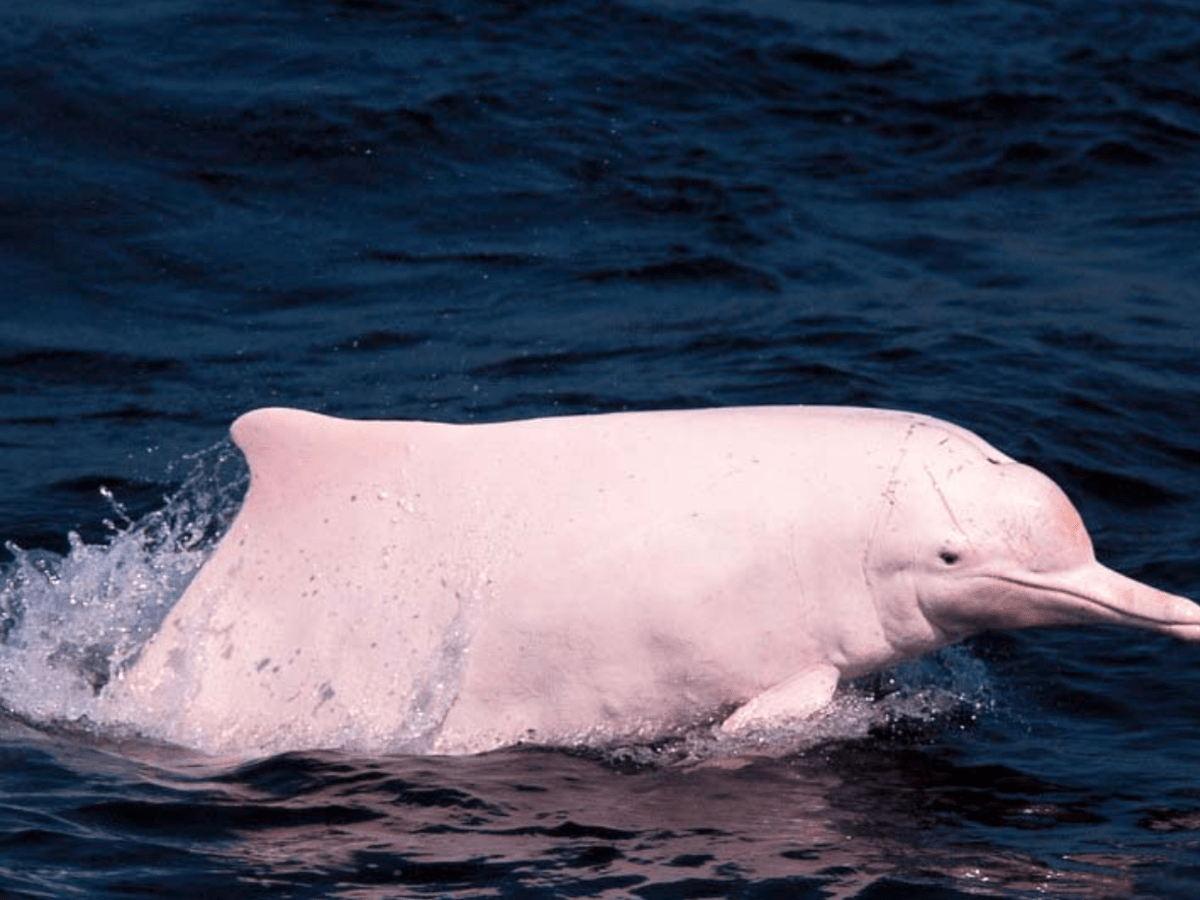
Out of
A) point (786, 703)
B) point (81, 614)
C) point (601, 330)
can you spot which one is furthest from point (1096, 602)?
point (601, 330)

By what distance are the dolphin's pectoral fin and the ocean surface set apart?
23 centimetres

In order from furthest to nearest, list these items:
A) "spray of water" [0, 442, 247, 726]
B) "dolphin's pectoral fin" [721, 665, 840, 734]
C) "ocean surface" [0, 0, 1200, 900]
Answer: "spray of water" [0, 442, 247, 726] → "dolphin's pectoral fin" [721, 665, 840, 734] → "ocean surface" [0, 0, 1200, 900]

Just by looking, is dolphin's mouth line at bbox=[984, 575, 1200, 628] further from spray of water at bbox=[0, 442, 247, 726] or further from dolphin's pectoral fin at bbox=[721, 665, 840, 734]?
spray of water at bbox=[0, 442, 247, 726]

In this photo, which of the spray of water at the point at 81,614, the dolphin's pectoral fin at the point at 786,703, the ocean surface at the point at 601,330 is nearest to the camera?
the ocean surface at the point at 601,330

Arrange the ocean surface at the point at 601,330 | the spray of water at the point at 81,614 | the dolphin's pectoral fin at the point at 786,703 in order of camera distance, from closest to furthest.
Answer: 1. the ocean surface at the point at 601,330
2. the dolphin's pectoral fin at the point at 786,703
3. the spray of water at the point at 81,614

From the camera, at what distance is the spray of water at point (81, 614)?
10211 millimetres

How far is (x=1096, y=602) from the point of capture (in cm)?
932

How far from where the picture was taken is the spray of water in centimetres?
1021

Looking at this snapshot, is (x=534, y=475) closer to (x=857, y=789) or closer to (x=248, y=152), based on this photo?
(x=857, y=789)

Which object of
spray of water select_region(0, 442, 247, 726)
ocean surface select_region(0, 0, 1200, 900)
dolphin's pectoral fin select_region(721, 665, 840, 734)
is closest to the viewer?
ocean surface select_region(0, 0, 1200, 900)

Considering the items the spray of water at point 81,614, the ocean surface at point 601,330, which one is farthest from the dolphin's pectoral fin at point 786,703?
the spray of water at point 81,614

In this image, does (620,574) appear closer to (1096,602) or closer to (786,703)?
(786,703)

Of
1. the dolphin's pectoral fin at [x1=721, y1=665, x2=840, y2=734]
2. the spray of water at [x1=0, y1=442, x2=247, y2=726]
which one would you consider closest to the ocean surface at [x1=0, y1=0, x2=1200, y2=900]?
the spray of water at [x1=0, y1=442, x2=247, y2=726]

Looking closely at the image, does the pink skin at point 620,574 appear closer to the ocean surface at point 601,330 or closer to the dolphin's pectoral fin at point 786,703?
the dolphin's pectoral fin at point 786,703
